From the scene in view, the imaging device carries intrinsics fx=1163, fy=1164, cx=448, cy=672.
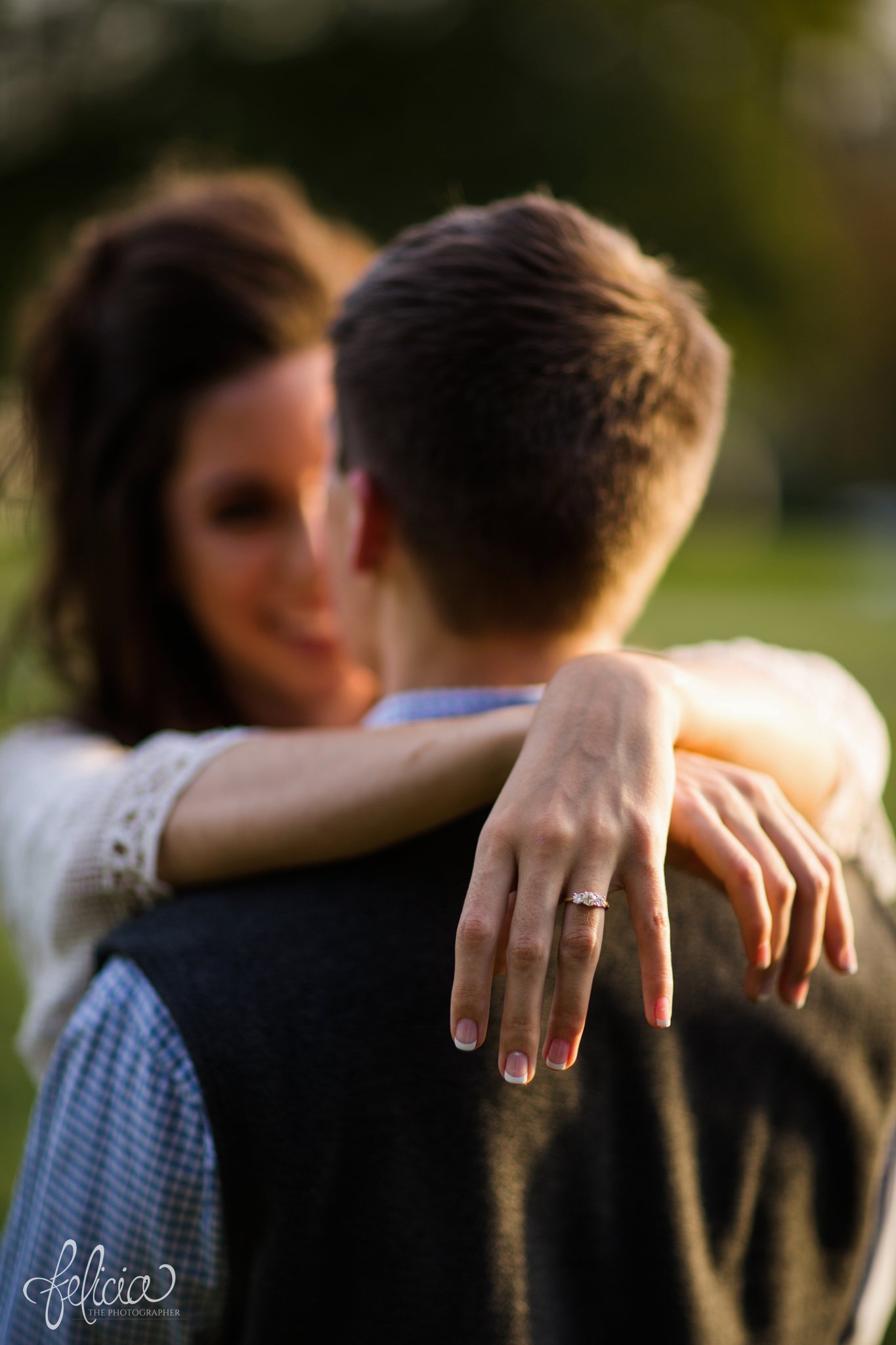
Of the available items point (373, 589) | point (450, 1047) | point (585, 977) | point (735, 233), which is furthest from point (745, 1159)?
point (735, 233)

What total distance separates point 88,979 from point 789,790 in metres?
1.04

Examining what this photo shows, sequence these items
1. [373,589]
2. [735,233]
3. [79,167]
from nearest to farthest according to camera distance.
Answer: [373,589]
[79,167]
[735,233]

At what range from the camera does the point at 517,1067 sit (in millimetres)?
1087

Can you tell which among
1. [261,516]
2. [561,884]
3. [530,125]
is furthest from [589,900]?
[530,125]

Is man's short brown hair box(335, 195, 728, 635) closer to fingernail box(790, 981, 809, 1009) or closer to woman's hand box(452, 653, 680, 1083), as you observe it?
woman's hand box(452, 653, 680, 1083)

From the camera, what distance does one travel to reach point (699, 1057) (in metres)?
1.45

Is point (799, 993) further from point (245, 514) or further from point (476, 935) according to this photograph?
point (245, 514)

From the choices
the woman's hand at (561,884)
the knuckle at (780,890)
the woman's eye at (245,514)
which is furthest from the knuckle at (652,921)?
the woman's eye at (245,514)

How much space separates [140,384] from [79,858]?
1.36 m

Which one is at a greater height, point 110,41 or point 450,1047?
point 110,41

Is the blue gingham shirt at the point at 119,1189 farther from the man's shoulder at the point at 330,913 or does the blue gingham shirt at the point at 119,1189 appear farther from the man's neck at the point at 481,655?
the man's neck at the point at 481,655

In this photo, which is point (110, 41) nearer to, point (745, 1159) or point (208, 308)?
point (208, 308)

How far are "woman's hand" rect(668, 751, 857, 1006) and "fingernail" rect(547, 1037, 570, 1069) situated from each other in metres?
0.26

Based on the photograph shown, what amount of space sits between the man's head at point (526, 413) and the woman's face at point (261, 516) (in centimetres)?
99
